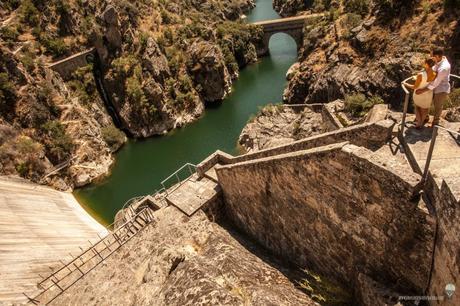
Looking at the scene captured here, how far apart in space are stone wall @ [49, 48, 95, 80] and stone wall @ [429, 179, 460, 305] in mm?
43454

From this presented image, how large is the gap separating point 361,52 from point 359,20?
Answer: 568 cm

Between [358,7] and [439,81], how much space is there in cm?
3680

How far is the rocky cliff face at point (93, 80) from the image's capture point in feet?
109

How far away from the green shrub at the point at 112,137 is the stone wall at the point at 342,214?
28.7 meters

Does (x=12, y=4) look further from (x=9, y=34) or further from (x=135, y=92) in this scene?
(x=135, y=92)

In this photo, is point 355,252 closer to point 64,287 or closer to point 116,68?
point 64,287

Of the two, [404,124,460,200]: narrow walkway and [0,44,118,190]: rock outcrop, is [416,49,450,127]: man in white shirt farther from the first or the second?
[0,44,118,190]: rock outcrop

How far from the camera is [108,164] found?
35969 millimetres

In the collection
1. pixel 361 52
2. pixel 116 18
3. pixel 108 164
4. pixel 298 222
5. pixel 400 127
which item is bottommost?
pixel 108 164

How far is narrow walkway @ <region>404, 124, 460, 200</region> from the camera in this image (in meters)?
6.72

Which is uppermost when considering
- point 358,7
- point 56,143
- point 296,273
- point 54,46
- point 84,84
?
point 54,46

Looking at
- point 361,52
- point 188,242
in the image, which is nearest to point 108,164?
point 188,242

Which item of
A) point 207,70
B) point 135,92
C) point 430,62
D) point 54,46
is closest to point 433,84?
point 430,62

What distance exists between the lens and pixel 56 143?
33594 mm
